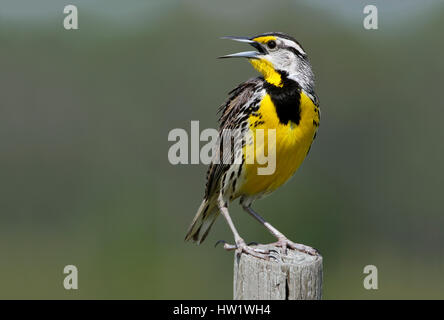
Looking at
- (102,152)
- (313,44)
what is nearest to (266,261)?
(102,152)

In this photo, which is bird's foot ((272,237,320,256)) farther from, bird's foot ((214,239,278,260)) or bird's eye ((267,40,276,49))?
bird's eye ((267,40,276,49))

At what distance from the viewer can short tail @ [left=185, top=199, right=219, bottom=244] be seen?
4477 millimetres

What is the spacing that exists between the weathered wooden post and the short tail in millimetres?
1085

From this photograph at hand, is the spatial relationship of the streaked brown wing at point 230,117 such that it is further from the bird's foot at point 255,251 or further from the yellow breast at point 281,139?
the bird's foot at point 255,251

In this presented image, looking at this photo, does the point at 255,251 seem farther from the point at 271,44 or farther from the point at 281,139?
the point at 271,44

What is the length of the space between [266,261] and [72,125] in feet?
21.1

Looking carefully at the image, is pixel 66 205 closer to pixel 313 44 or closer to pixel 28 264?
pixel 28 264

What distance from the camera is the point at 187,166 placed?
8.05 meters

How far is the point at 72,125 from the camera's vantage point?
367 inches

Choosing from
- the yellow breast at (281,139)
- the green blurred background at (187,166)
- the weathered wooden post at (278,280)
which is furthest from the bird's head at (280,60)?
the green blurred background at (187,166)

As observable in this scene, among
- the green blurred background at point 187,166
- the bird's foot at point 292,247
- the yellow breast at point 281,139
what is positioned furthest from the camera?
the green blurred background at point 187,166

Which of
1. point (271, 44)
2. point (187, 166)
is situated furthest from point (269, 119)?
point (187, 166)

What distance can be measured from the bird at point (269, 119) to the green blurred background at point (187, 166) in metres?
3.33

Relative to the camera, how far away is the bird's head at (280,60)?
4.06 metres
